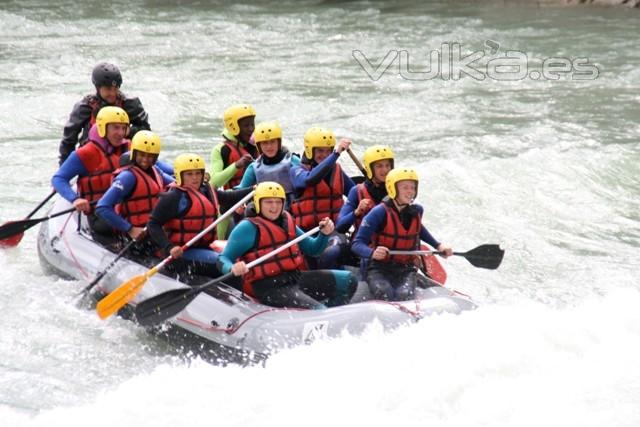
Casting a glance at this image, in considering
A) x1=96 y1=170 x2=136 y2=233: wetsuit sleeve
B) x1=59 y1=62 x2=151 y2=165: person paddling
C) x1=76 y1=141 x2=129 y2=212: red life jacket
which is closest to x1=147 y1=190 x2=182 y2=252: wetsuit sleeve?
x1=96 y1=170 x2=136 y2=233: wetsuit sleeve

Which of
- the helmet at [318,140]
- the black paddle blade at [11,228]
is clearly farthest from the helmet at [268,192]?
the black paddle blade at [11,228]

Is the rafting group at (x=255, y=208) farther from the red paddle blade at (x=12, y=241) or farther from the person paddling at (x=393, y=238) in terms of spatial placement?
the red paddle blade at (x=12, y=241)

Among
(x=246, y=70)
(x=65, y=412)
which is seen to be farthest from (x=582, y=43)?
(x=65, y=412)

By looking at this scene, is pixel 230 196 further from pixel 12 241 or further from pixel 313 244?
pixel 12 241

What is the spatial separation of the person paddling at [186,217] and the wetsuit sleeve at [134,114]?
61.0 inches

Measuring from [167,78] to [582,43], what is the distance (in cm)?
673

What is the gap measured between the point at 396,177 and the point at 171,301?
5.08 feet

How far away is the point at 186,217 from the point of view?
7102 millimetres

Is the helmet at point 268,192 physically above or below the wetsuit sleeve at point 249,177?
above

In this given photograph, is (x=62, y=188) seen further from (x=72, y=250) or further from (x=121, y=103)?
(x=121, y=103)

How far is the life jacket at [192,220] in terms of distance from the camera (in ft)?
23.3

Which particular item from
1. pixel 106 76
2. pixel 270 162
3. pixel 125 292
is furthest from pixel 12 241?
pixel 270 162

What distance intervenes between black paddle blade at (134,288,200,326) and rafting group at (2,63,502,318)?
274 millimetres

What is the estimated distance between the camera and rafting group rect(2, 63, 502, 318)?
22.0ft
